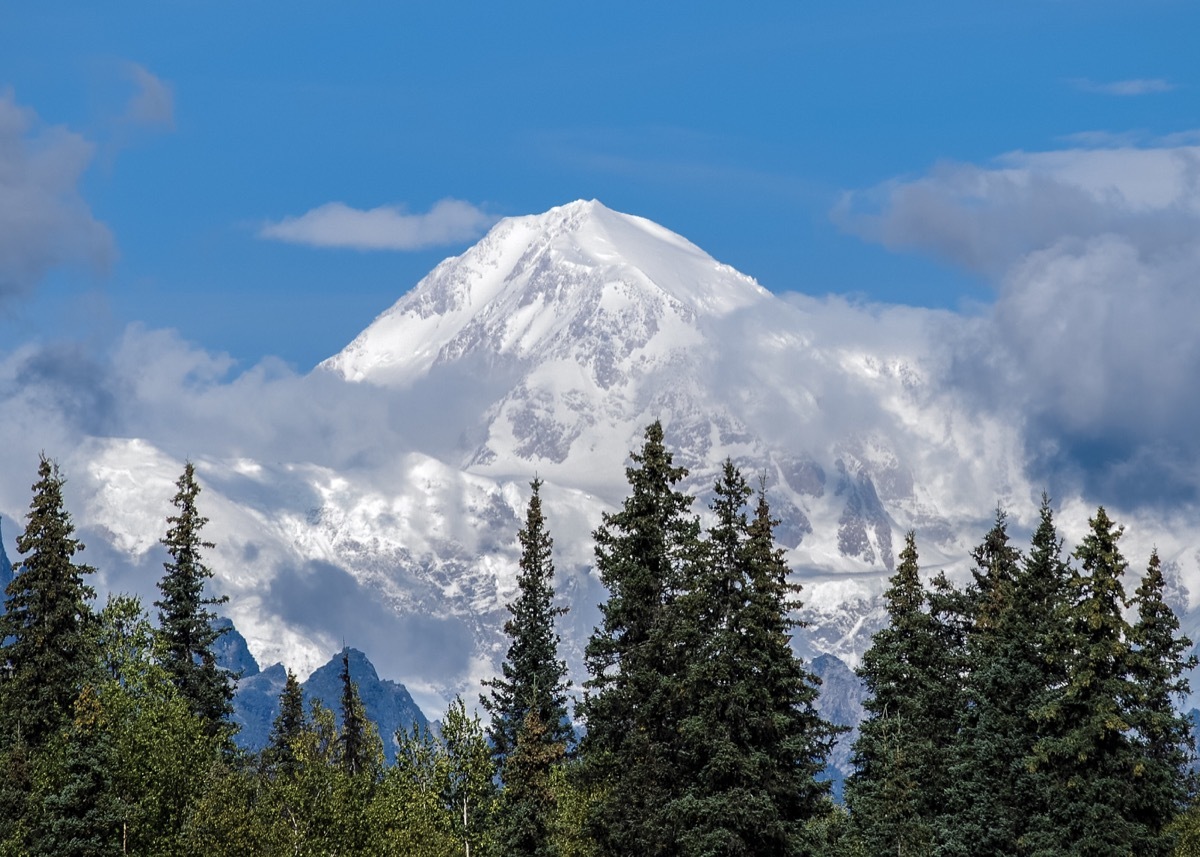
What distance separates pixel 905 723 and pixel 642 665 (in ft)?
70.2

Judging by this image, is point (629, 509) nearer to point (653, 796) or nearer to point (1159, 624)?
point (653, 796)

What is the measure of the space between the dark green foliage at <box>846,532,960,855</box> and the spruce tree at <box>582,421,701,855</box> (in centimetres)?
1371

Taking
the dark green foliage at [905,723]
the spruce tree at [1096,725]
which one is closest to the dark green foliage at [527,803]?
the dark green foliage at [905,723]

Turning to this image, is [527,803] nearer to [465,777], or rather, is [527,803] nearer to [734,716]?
[465,777]

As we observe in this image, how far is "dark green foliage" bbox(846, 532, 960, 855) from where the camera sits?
80562 mm

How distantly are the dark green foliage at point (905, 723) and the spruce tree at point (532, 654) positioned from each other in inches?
606

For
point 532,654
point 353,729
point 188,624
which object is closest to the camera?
point 188,624

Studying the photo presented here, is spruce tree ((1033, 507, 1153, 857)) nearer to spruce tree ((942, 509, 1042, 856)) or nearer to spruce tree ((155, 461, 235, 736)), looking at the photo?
spruce tree ((942, 509, 1042, 856))

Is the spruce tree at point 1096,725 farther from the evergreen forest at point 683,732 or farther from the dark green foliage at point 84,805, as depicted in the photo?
the dark green foliage at point 84,805

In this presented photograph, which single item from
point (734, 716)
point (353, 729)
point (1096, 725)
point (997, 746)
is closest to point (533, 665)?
point (353, 729)

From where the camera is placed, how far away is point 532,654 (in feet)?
314

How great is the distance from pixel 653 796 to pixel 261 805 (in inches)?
573

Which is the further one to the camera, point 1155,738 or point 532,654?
point 532,654

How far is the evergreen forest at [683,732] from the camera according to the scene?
5906cm
